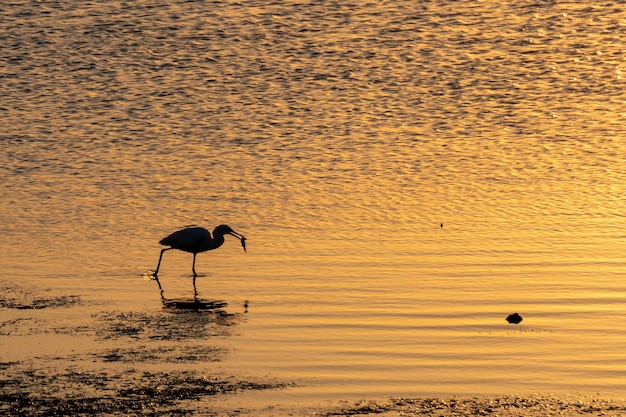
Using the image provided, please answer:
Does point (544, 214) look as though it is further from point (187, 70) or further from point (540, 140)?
point (187, 70)

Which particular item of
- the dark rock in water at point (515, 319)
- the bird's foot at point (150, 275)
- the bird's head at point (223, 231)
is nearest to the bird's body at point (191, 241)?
the bird's head at point (223, 231)

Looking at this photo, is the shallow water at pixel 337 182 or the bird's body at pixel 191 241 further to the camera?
the bird's body at pixel 191 241

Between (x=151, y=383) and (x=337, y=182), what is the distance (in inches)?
429

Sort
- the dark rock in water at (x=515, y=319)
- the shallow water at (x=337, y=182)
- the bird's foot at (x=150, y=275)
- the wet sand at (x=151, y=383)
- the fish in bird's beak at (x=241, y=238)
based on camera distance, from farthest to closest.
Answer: the fish in bird's beak at (x=241, y=238)
the bird's foot at (x=150, y=275)
the dark rock in water at (x=515, y=319)
the shallow water at (x=337, y=182)
the wet sand at (x=151, y=383)

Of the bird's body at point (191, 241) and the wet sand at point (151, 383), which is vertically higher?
the bird's body at point (191, 241)

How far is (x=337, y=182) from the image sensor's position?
22.6m

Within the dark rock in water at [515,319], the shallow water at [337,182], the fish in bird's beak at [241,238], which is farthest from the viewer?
the fish in bird's beak at [241,238]

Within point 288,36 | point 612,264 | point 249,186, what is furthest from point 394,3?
point 612,264

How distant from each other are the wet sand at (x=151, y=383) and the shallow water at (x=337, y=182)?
15cm

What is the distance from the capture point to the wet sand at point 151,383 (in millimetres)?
11250

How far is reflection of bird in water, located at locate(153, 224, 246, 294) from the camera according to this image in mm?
18000

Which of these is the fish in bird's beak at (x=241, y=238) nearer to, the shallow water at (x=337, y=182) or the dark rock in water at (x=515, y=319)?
the shallow water at (x=337, y=182)

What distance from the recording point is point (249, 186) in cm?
2242

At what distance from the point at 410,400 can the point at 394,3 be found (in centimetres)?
2864
